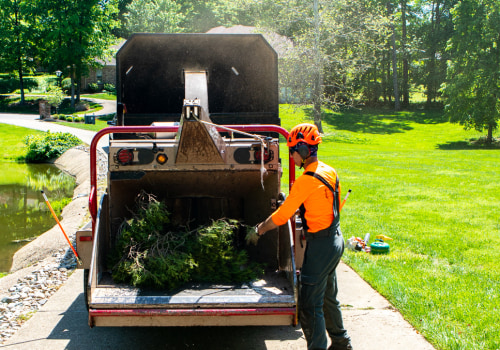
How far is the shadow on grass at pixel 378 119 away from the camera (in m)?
41.5

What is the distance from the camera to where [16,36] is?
4722 centimetres

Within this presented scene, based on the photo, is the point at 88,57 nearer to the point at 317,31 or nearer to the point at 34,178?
the point at 317,31

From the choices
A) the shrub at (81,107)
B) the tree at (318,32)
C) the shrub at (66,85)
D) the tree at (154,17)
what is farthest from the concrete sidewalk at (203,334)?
the tree at (154,17)

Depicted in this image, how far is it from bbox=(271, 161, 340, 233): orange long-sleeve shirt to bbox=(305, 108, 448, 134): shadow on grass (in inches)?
1428

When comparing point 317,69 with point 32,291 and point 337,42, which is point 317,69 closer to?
point 337,42

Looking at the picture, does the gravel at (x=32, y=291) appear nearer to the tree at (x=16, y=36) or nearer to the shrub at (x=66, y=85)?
the tree at (x=16, y=36)

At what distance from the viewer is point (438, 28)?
55.3 m

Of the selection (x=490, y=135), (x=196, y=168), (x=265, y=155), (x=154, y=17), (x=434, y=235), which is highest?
(x=154, y=17)

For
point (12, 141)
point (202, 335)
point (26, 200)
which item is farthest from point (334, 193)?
point (12, 141)

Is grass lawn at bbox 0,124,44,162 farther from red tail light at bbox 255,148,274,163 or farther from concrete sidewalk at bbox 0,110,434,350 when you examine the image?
red tail light at bbox 255,148,274,163

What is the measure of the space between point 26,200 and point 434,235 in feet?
37.6

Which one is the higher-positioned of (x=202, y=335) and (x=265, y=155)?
(x=265, y=155)

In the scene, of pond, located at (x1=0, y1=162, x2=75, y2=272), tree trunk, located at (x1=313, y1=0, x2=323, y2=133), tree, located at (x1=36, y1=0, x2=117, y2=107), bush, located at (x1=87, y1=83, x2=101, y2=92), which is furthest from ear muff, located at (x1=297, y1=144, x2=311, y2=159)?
bush, located at (x1=87, y1=83, x2=101, y2=92)

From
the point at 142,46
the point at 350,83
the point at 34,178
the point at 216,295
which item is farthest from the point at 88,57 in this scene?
the point at 216,295
